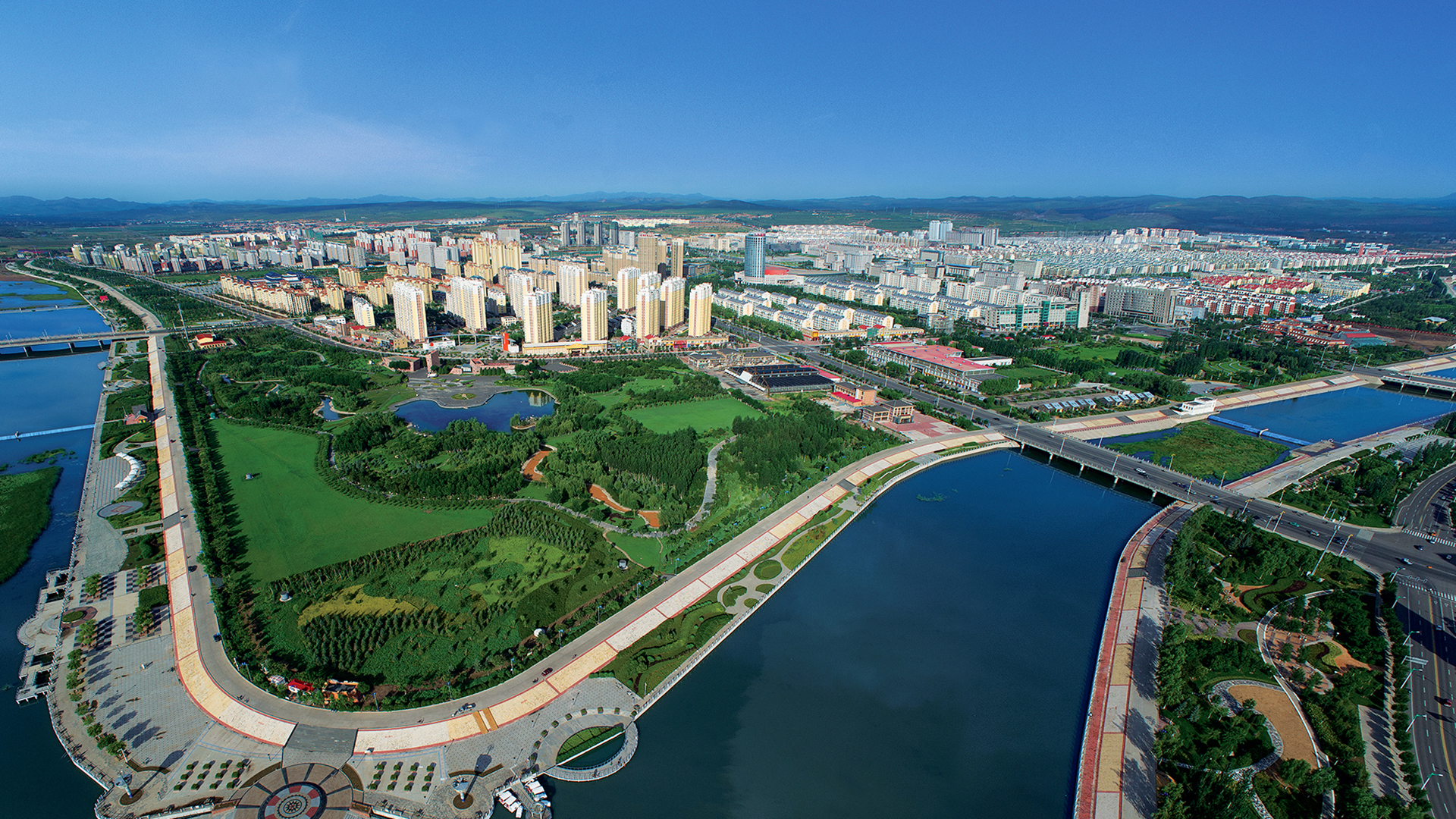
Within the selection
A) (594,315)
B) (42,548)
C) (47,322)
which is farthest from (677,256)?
(42,548)

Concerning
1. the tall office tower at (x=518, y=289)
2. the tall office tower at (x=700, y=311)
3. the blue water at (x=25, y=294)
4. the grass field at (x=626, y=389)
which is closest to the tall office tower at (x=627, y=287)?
the tall office tower at (x=518, y=289)

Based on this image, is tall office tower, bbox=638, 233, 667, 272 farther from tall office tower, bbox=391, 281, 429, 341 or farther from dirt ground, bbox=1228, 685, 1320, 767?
dirt ground, bbox=1228, 685, 1320, 767

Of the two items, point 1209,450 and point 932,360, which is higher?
point 932,360

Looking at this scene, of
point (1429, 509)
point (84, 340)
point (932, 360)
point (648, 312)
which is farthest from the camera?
point (648, 312)

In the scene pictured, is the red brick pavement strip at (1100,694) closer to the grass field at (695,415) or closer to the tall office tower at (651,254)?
the grass field at (695,415)

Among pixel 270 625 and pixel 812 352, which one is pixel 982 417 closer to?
pixel 812 352

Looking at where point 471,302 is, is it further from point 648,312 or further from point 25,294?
point 25,294
